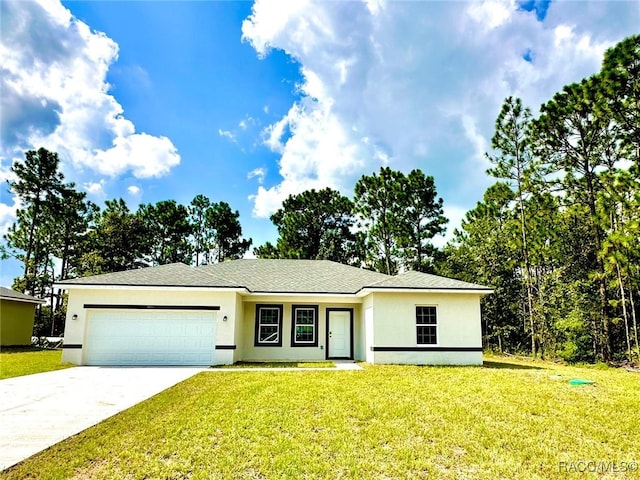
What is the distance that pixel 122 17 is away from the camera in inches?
406

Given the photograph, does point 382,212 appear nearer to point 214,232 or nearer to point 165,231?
point 214,232

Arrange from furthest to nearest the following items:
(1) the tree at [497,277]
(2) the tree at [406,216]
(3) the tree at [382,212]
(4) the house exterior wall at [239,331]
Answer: (3) the tree at [382,212] → (2) the tree at [406,216] → (1) the tree at [497,277] → (4) the house exterior wall at [239,331]

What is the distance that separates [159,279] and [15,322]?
1431 centimetres

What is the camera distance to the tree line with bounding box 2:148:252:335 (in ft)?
98.1

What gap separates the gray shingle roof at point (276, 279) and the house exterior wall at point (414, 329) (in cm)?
52

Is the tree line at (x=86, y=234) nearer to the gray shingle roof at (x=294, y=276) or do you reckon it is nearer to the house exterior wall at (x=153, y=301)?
the gray shingle roof at (x=294, y=276)

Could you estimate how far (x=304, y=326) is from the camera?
570 inches

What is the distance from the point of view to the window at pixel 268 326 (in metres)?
14.2

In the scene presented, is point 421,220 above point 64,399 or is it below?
above

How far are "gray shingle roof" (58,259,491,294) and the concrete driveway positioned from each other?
2.95m

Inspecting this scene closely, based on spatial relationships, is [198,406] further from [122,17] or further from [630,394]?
[122,17]

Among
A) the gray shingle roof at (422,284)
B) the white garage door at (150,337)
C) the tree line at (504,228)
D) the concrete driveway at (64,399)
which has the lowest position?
the concrete driveway at (64,399)

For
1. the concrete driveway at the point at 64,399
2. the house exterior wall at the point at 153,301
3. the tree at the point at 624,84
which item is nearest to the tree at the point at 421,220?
the tree at the point at 624,84

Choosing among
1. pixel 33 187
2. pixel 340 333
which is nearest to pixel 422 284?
pixel 340 333
